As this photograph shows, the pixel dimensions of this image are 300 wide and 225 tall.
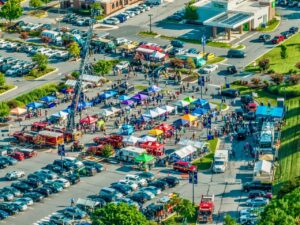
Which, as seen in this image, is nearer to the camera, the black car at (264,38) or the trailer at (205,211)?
the trailer at (205,211)

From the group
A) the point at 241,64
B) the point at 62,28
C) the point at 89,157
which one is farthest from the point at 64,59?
the point at 89,157

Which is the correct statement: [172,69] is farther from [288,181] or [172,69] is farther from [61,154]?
[288,181]

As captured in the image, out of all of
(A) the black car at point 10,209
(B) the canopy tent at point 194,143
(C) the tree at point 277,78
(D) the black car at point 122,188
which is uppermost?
(C) the tree at point 277,78

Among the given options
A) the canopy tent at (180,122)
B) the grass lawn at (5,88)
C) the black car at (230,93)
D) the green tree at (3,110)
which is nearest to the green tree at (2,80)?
the grass lawn at (5,88)

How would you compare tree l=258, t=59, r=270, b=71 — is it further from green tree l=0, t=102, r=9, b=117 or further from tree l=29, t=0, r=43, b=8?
tree l=29, t=0, r=43, b=8

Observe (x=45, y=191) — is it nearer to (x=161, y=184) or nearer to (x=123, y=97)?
(x=161, y=184)

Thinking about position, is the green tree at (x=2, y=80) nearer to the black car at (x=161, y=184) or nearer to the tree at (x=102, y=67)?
the tree at (x=102, y=67)

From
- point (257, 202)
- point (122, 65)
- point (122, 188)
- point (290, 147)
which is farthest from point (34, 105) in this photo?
point (257, 202)
